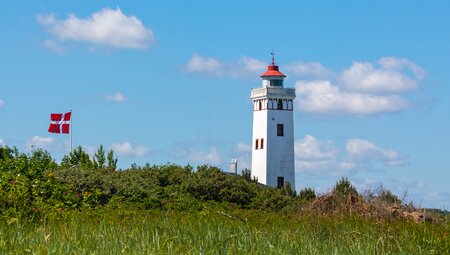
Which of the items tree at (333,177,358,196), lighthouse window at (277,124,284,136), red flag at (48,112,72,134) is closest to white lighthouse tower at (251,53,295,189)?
lighthouse window at (277,124,284,136)

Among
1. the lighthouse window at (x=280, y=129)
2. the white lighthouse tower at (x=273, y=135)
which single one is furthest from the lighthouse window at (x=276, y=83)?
the lighthouse window at (x=280, y=129)

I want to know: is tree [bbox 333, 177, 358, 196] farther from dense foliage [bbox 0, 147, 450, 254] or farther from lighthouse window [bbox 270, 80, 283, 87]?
lighthouse window [bbox 270, 80, 283, 87]

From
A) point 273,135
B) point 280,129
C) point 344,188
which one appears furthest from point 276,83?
point 344,188

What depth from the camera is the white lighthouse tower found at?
60969 millimetres

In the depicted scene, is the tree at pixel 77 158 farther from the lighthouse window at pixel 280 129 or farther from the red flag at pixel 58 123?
the lighthouse window at pixel 280 129

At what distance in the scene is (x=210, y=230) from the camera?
10.3 meters

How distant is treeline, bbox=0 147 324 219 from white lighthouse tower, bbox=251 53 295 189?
33256mm

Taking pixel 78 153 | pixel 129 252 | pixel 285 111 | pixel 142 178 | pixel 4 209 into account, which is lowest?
pixel 129 252

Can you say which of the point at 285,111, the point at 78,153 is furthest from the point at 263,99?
the point at 78,153

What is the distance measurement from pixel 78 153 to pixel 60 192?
13.1 meters

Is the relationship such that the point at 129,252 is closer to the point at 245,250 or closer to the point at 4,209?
the point at 245,250

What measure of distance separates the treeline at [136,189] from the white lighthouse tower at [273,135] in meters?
33.3

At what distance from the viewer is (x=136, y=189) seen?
22719 millimetres

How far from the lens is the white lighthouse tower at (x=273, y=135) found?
6097 cm
